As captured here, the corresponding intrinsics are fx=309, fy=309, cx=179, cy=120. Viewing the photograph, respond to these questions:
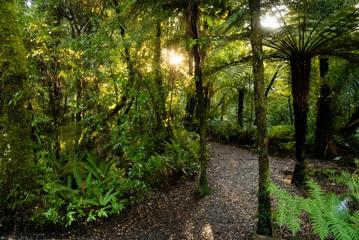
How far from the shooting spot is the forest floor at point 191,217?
4516 mm

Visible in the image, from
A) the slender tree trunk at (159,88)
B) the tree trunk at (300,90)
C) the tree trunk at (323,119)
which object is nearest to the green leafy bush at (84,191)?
the slender tree trunk at (159,88)

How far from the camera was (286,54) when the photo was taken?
16.7ft

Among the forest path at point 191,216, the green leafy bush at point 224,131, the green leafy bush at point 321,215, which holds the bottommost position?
the forest path at point 191,216

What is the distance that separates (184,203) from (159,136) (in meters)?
1.99

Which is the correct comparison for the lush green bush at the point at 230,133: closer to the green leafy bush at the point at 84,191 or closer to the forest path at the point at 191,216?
the forest path at the point at 191,216

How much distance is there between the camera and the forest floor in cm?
452

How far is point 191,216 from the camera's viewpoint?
16.4 ft

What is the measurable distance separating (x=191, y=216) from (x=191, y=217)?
0.09ft

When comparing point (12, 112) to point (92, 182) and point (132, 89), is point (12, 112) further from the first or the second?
point (132, 89)

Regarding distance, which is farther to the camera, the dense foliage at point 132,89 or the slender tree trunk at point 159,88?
the slender tree trunk at point 159,88

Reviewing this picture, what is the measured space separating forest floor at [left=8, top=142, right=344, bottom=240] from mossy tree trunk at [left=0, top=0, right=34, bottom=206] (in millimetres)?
972

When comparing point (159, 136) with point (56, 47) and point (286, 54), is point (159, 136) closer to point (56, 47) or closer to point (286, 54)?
point (56, 47)

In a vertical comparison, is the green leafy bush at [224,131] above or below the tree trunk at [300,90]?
below

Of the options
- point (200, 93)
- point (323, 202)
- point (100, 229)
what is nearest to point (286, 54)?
point (200, 93)
